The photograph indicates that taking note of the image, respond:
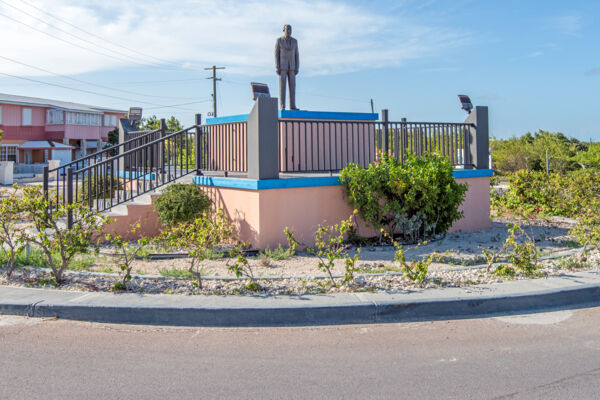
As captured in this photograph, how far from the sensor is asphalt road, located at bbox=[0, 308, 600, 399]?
397cm

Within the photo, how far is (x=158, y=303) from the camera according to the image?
5727 millimetres

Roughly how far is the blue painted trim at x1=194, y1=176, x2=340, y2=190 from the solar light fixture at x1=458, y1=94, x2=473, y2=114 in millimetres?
4230

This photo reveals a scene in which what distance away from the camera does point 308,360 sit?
15.1ft

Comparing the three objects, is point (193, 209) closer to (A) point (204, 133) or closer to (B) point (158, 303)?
(A) point (204, 133)

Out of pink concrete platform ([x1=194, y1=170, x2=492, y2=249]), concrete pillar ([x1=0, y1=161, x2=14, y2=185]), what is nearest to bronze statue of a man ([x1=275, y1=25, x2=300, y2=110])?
pink concrete platform ([x1=194, y1=170, x2=492, y2=249])

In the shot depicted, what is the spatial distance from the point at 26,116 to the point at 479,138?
1865 inches

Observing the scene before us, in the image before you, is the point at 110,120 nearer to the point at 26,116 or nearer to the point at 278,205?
the point at 26,116

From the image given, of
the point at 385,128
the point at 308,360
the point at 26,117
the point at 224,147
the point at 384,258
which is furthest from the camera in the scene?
the point at 26,117

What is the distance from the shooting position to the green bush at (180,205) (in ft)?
32.3

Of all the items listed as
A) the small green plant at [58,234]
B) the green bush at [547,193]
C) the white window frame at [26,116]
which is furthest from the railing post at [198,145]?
the white window frame at [26,116]

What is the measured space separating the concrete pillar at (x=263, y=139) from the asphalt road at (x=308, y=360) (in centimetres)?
431

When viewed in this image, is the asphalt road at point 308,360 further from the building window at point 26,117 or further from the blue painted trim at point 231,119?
the building window at point 26,117

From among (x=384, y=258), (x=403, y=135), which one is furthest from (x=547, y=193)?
(x=384, y=258)

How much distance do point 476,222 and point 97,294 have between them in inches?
338
